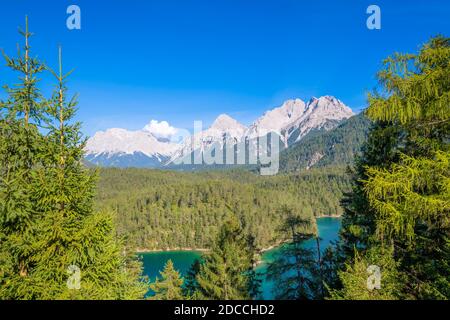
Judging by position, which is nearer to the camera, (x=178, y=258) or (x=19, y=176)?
(x=19, y=176)

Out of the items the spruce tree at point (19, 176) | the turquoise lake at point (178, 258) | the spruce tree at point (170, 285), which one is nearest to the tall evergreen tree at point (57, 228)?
the spruce tree at point (19, 176)

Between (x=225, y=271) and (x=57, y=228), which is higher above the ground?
(x=57, y=228)

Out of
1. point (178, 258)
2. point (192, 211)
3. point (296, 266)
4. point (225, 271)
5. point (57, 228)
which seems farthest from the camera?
point (192, 211)

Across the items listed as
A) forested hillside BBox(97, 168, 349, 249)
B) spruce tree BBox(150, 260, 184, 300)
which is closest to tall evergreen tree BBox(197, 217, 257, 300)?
spruce tree BBox(150, 260, 184, 300)

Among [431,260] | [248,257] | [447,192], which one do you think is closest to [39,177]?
[447,192]

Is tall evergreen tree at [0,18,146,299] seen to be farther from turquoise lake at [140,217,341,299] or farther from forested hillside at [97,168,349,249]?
forested hillside at [97,168,349,249]

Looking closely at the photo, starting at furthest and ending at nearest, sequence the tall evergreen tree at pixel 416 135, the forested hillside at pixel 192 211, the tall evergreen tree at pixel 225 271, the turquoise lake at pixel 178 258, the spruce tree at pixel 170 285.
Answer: the forested hillside at pixel 192 211 < the turquoise lake at pixel 178 258 < the spruce tree at pixel 170 285 < the tall evergreen tree at pixel 225 271 < the tall evergreen tree at pixel 416 135

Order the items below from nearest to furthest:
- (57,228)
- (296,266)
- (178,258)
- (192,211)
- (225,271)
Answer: (57,228) → (296,266) → (225,271) → (178,258) → (192,211)

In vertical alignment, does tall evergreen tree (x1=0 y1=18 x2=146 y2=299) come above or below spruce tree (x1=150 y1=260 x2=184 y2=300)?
above

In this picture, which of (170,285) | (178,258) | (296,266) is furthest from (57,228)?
(178,258)

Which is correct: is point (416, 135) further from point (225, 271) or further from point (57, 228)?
point (225, 271)

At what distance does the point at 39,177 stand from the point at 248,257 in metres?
22.0

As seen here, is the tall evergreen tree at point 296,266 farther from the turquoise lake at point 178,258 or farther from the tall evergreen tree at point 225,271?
the turquoise lake at point 178,258
